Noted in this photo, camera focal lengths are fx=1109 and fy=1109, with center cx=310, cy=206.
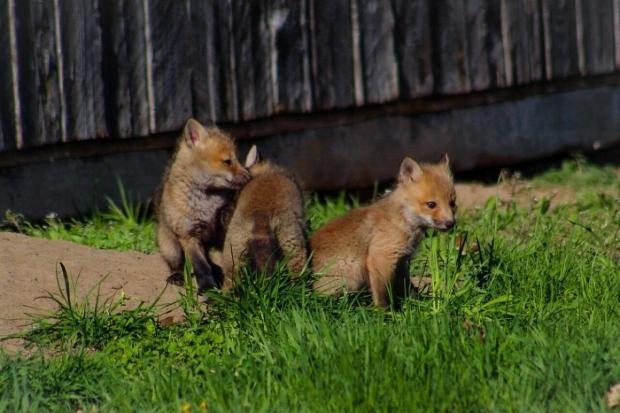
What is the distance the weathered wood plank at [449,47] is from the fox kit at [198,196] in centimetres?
347

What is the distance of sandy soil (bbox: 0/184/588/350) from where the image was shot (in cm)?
695

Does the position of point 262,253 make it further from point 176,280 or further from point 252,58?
point 252,58

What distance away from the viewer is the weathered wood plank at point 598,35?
12172 millimetres

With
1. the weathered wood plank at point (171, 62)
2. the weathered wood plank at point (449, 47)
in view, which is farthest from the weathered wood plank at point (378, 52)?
the weathered wood plank at point (171, 62)

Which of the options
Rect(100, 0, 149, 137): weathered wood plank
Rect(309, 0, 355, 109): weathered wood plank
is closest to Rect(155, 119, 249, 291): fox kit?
Rect(100, 0, 149, 137): weathered wood plank

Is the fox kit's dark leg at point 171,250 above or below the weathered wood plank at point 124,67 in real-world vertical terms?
below

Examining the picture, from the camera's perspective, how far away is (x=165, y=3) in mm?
9305

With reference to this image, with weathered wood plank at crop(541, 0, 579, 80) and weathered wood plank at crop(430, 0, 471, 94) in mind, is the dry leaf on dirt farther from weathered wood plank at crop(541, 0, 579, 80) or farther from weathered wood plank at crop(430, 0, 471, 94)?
weathered wood plank at crop(541, 0, 579, 80)

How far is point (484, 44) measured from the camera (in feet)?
37.3

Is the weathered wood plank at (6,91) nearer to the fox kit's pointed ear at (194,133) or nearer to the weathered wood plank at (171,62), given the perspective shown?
the weathered wood plank at (171,62)

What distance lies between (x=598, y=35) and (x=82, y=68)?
611 cm

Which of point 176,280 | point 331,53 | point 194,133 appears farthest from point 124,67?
point 176,280

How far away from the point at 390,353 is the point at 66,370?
5.77 ft

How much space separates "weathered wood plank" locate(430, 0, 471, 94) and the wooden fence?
1 cm
